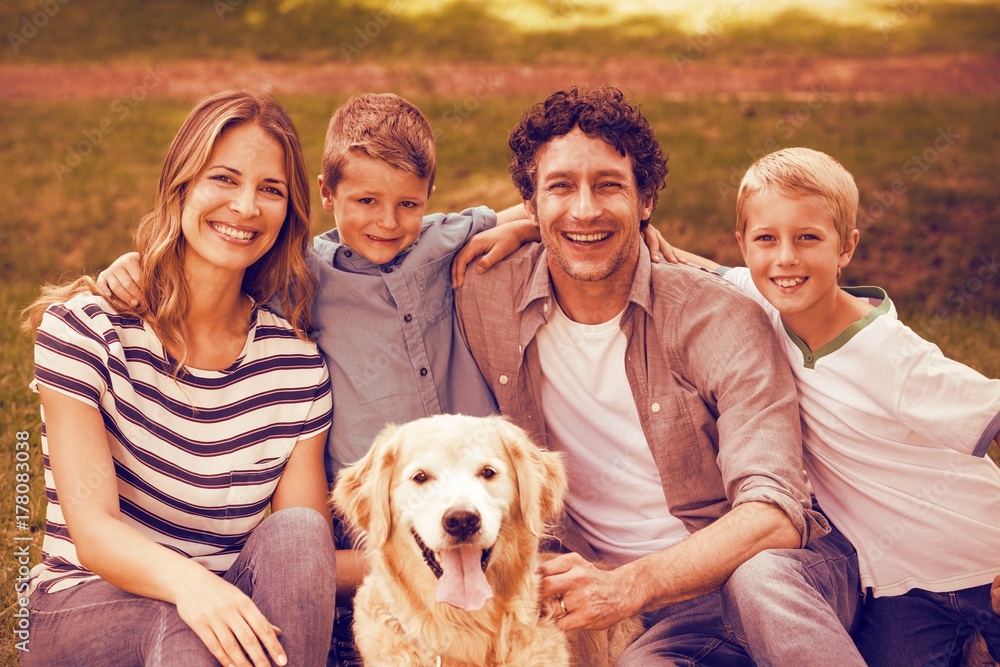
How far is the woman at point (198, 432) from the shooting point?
2.56 m

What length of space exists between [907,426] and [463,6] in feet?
47.5

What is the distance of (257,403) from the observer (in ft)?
10.1

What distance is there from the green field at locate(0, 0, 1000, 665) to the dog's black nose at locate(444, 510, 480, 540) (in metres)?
1.97

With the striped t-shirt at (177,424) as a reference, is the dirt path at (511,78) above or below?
above

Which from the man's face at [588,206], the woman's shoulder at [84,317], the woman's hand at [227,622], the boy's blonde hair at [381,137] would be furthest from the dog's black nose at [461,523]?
the boy's blonde hair at [381,137]

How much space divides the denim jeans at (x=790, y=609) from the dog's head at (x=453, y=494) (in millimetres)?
668

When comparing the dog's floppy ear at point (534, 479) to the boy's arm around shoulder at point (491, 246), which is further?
the boy's arm around shoulder at point (491, 246)

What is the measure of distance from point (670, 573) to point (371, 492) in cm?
100

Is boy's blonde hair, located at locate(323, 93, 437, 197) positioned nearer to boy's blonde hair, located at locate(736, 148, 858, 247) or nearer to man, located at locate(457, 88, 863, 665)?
man, located at locate(457, 88, 863, 665)

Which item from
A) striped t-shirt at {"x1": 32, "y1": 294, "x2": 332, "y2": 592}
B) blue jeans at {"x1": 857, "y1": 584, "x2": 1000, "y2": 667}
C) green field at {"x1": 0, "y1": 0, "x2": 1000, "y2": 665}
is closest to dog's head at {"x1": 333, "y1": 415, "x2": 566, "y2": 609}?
striped t-shirt at {"x1": 32, "y1": 294, "x2": 332, "y2": 592}

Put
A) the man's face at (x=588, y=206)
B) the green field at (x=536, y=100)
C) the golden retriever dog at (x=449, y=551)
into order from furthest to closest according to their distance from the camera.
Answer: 1. the green field at (x=536, y=100)
2. the man's face at (x=588, y=206)
3. the golden retriever dog at (x=449, y=551)

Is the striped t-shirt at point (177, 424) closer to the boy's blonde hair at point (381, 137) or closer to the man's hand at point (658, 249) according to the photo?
the boy's blonde hair at point (381, 137)

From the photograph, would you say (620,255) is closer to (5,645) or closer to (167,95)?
(5,645)

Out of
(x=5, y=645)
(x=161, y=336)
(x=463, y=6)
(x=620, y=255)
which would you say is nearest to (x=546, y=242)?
(x=620, y=255)
